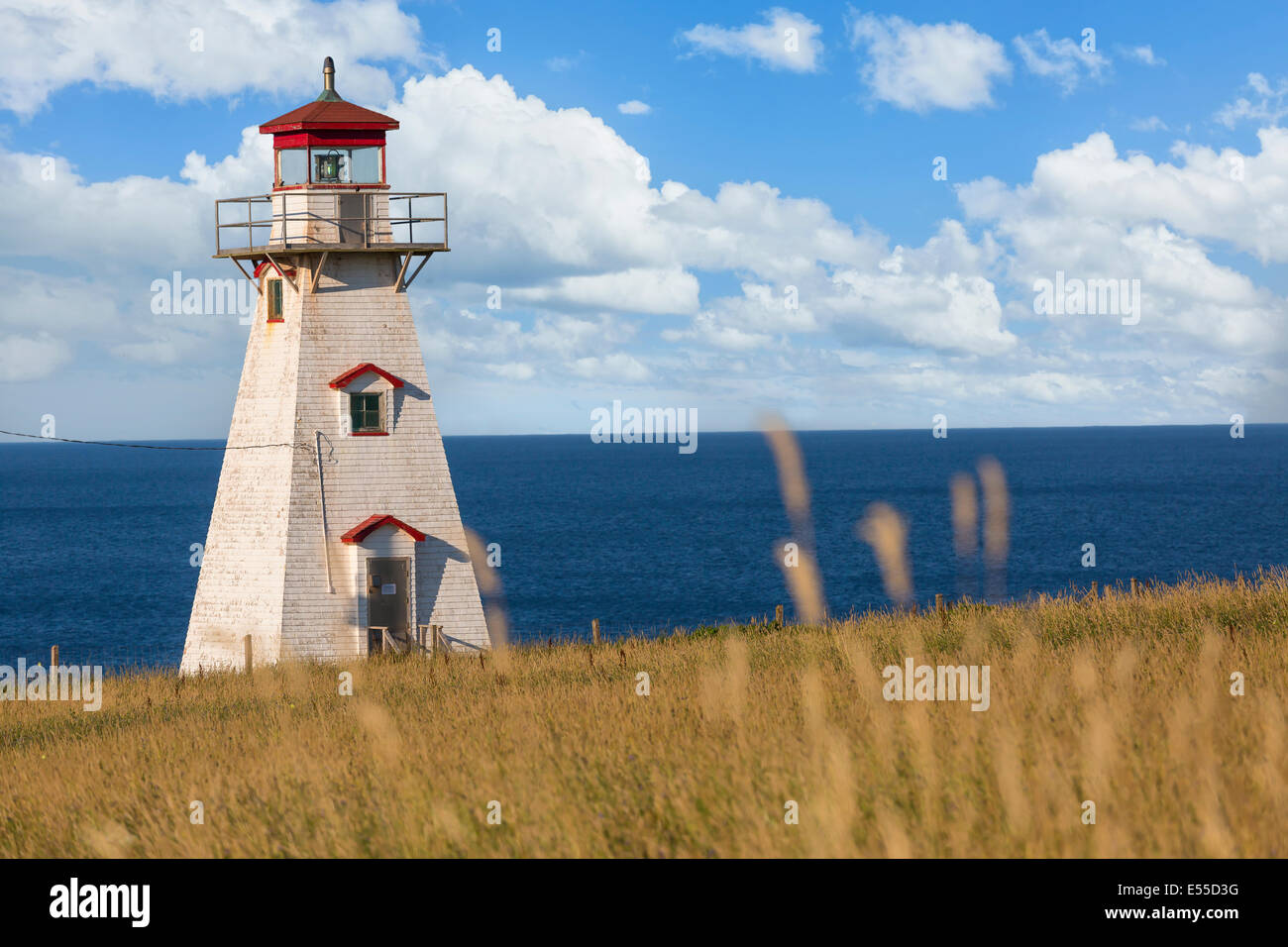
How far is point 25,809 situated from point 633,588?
5694cm

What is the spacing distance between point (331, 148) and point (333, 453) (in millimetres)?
7057

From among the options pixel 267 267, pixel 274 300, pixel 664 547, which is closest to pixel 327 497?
pixel 274 300

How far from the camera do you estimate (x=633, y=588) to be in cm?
6806

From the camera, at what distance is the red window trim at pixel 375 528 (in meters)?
27.2

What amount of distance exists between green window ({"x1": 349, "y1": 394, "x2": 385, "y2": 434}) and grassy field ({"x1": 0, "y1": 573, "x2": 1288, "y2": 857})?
41.0 ft

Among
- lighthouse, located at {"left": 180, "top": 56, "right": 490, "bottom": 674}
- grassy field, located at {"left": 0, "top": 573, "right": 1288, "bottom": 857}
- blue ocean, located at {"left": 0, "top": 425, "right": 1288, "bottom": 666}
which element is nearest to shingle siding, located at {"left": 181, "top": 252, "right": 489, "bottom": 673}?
lighthouse, located at {"left": 180, "top": 56, "right": 490, "bottom": 674}

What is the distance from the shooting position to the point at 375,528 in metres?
27.4

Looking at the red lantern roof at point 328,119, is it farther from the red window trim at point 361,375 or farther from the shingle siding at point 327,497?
the red window trim at point 361,375

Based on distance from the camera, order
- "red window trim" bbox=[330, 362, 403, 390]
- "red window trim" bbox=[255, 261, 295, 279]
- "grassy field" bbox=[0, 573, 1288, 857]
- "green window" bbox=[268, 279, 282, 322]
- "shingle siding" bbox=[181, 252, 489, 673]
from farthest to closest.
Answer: "green window" bbox=[268, 279, 282, 322] → "red window trim" bbox=[255, 261, 295, 279] → "red window trim" bbox=[330, 362, 403, 390] → "shingle siding" bbox=[181, 252, 489, 673] → "grassy field" bbox=[0, 573, 1288, 857]

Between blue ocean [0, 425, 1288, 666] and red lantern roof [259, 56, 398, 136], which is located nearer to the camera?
red lantern roof [259, 56, 398, 136]

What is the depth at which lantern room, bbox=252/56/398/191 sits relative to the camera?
28.3 meters

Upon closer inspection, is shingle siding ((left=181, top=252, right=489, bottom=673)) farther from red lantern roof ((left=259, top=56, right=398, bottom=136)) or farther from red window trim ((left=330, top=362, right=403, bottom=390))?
red lantern roof ((left=259, top=56, right=398, bottom=136))

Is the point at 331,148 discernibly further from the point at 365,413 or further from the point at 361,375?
the point at 365,413

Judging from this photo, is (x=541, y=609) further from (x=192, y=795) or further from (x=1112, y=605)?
(x=192, y=795)
